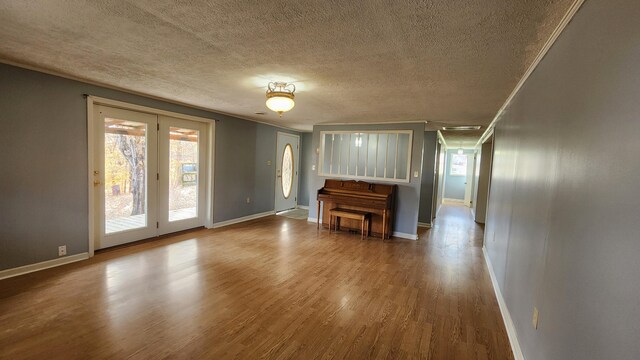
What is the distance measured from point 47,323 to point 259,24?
2841 millimetres

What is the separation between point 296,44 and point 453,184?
1079 cm

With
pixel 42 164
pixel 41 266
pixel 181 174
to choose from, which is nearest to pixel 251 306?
pixel 41 266

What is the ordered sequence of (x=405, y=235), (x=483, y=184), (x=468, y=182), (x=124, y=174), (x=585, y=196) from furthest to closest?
(x=468, y=182) < (x=483, y=184) < (x=405, y=235) < (x=124, y=174) < (x=585, y=196)

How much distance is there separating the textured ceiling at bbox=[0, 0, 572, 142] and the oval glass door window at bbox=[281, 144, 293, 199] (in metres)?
3.85

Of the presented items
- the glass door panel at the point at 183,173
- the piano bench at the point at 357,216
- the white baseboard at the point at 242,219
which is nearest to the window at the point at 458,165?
the piano bench at the point at 357,216

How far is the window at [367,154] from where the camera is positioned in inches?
215

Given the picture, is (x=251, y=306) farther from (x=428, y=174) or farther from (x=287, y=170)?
(x=428, y=174)

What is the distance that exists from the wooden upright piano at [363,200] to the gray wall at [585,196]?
3042mm

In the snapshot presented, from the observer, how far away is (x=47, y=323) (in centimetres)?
222

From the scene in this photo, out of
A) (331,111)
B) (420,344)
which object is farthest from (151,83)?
(420,344)

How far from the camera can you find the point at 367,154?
584 cm

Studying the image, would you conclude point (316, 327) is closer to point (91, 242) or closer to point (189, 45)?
point (189, 45)

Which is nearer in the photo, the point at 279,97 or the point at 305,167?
the point at 279,97

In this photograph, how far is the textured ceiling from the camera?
5.36 feet
